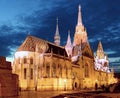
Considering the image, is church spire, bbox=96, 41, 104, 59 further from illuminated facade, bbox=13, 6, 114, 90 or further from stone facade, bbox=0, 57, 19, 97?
stone facade, bbox=0, 57, 19, 97

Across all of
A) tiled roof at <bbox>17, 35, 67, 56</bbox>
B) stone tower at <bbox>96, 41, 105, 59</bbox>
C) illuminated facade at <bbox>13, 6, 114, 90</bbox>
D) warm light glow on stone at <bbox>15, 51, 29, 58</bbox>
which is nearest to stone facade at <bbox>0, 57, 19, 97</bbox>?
illuminated facade at <bbox>13, 6, 114, 90</bbox>

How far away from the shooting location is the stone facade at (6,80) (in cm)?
1530

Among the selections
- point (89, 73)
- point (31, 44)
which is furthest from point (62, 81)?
point (89, 73)

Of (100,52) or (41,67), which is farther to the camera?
(100,52)

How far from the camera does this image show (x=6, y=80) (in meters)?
15.7

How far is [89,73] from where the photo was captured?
92.0 meters

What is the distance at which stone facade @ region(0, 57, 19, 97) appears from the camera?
15.3m

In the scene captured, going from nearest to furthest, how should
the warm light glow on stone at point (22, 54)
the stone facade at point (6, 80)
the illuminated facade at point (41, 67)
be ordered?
the stone facade at point (6, 80) < the illuminated facade at point (41, 67) < the warm light glow on stone at point (22, 54)

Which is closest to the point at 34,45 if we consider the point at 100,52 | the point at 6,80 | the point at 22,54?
the point at 22,54

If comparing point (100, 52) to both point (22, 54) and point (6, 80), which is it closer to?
point (22, 54)

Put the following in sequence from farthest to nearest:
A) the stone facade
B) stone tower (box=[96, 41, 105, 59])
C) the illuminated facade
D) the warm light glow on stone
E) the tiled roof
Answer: stone tower (box=[96, 41, 105, 59])
the tiled roof
the warm light glow on stone
the illuminated facade
the stone facade

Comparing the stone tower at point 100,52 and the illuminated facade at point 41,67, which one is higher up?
the stone tower at point 100,52

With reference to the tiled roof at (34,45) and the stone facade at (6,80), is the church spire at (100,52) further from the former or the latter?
the stone facade at (6,80)

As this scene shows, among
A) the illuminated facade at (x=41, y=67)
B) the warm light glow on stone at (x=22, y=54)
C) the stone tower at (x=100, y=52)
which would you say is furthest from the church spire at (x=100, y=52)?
the warm light glow on stone at (x=22, y=54)
